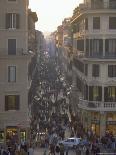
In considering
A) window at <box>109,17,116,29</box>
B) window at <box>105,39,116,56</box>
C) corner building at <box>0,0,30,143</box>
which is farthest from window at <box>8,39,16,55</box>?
window at <box>109,17,116,29</box>

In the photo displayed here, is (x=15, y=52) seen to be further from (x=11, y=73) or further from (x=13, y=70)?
(x=11, y=73)

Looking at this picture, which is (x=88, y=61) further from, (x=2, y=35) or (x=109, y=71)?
(x=2, y=35)

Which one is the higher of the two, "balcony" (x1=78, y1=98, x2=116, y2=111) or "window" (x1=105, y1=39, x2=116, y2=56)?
"window" (x1=105, y1=39, x2=116, y2=56)

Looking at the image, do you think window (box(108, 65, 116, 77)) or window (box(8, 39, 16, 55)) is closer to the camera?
window (box(8, 39, 16, 55))

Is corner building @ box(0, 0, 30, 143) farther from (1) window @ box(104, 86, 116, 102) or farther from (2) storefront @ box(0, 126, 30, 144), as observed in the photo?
(1) window @ box(104, 86, 116, 102)

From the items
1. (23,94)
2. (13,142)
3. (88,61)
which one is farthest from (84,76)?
(13,142)

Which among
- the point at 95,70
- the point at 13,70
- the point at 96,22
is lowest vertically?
the point at 95,70

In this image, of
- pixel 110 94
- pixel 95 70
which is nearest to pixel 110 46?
pixel 95 70

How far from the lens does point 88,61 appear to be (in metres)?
71.7

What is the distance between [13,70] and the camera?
64438 mm

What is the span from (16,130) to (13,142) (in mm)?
5638

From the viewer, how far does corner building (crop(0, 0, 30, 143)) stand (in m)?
64.2

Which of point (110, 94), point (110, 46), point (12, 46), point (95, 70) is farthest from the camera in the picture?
point (95, 70)

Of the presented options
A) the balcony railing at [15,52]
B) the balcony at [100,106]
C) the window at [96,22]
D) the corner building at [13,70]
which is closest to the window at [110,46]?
the window at [96,22]
